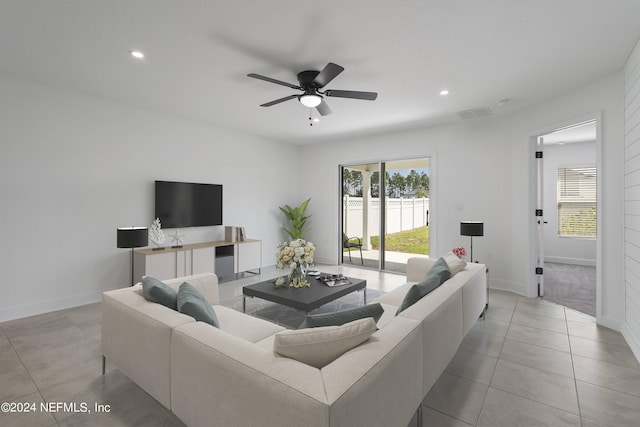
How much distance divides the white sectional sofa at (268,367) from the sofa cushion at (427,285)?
90 millimetres

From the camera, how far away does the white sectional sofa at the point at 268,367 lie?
1055 mm

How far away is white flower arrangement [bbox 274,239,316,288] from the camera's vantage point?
328 cm

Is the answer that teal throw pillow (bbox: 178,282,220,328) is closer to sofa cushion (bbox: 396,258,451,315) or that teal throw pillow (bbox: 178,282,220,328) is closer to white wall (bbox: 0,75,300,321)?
sofa cushion (bbox: 396,258,451,315)

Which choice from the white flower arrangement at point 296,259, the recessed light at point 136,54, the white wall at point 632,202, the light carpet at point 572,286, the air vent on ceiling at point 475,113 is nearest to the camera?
the white wall at point 632,202

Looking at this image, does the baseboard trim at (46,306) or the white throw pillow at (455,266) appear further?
the baseboard trim at (46,306)

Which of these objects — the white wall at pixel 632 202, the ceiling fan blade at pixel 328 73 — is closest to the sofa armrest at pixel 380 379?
the ceiling fan blade at pixel 328 73

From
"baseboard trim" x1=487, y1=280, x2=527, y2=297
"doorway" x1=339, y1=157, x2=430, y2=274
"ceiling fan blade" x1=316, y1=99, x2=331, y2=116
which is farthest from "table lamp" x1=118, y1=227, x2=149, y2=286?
"baseboard trim" x1=487, y1=280, x2=527, y2=297

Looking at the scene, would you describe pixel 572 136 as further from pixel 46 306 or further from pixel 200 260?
pixel 46 306

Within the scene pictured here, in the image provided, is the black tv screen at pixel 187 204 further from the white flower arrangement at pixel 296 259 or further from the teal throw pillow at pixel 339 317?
the teal throw pillow at pixel 339 317

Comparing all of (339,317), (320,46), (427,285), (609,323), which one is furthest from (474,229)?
(339,317)

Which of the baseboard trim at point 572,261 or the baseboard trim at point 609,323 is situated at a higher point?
A: the baseboard trim at point 572,261

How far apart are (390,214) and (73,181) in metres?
5.11

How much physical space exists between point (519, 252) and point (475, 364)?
2702 mm

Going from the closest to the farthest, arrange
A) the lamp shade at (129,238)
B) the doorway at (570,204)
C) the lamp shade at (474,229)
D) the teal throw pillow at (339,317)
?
the teal throw pillow at (339,317)
the lamp shade at (129,238)
the lamp shade at (474,229)
the doorway at (570,204)
